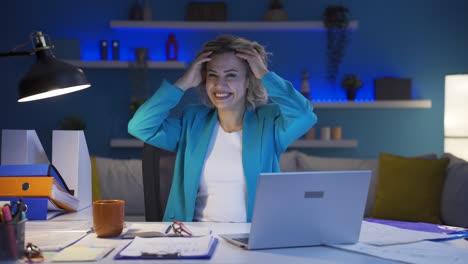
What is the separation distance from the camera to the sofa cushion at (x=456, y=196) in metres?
3.61

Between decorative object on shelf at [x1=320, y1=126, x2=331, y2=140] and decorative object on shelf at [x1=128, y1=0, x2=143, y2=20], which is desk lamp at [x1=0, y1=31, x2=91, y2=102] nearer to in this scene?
decorative object on shelf at [x1=128, y1=0, x2=143, y2=20]

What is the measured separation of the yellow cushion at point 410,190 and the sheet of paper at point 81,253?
2779mm

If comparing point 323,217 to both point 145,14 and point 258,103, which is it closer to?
point 258,103

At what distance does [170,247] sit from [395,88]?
3.74 metres

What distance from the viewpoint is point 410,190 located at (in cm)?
383

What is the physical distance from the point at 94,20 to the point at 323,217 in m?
3.84

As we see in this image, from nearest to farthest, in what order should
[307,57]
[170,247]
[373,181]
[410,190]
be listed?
[170,247], [410,190], [373,181], [307,57]

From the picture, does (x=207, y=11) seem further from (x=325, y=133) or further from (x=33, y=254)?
(x=33, y=254)

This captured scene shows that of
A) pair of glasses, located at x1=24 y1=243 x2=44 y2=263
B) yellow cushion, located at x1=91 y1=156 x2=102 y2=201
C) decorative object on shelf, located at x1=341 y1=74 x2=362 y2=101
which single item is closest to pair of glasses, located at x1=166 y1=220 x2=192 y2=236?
pair of glasses, located at x1=24 y1=243 x2=44 y2=263

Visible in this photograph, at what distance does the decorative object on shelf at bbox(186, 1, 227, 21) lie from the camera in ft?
15.6

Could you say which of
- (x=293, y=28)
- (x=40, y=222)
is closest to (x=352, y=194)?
(x=40, y=222)

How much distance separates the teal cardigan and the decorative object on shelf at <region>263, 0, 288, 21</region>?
2.56 m

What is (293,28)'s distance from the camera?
478cm

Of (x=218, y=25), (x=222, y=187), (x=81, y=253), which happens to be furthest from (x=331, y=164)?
(x=81, y=253)
